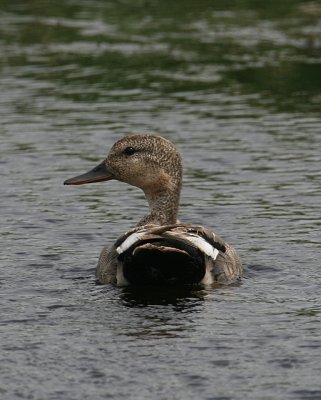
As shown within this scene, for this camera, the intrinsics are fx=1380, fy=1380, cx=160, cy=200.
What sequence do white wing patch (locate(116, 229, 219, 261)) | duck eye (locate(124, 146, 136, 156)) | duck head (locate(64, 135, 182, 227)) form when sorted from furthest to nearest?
duck eye (locate(124, 146, 136, 156)) < duck head (locate(64, 135, 182, 227)) < white wing patch (locate(116, 229, 219, 261))

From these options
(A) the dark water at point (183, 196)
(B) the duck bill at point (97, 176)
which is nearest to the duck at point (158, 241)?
(B) the duck bill at point (97, 176)

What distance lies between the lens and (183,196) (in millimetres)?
15336

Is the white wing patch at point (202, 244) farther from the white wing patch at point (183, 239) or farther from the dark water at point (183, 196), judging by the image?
the dark water at point (183, 196)

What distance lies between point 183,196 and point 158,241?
15.8 ft

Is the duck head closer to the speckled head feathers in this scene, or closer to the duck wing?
the speckled head feathers

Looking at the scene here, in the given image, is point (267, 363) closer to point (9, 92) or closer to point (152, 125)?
point (152, 125)

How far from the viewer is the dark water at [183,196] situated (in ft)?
30.0

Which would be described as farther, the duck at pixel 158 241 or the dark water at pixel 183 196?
the duck at pixel 158 241

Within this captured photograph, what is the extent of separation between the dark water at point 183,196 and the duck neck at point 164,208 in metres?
0.80

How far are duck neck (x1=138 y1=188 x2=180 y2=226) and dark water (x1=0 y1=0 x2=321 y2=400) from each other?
803mm

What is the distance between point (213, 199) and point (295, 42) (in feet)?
34.5

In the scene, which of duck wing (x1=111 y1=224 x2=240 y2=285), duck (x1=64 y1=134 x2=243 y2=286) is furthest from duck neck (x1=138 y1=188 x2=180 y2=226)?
duck wing (x1=111 y1=224 x2=240 y2=285)

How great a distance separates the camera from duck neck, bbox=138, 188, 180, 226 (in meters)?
12.3

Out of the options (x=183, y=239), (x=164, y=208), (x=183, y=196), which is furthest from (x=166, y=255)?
(x=183, y=196)
